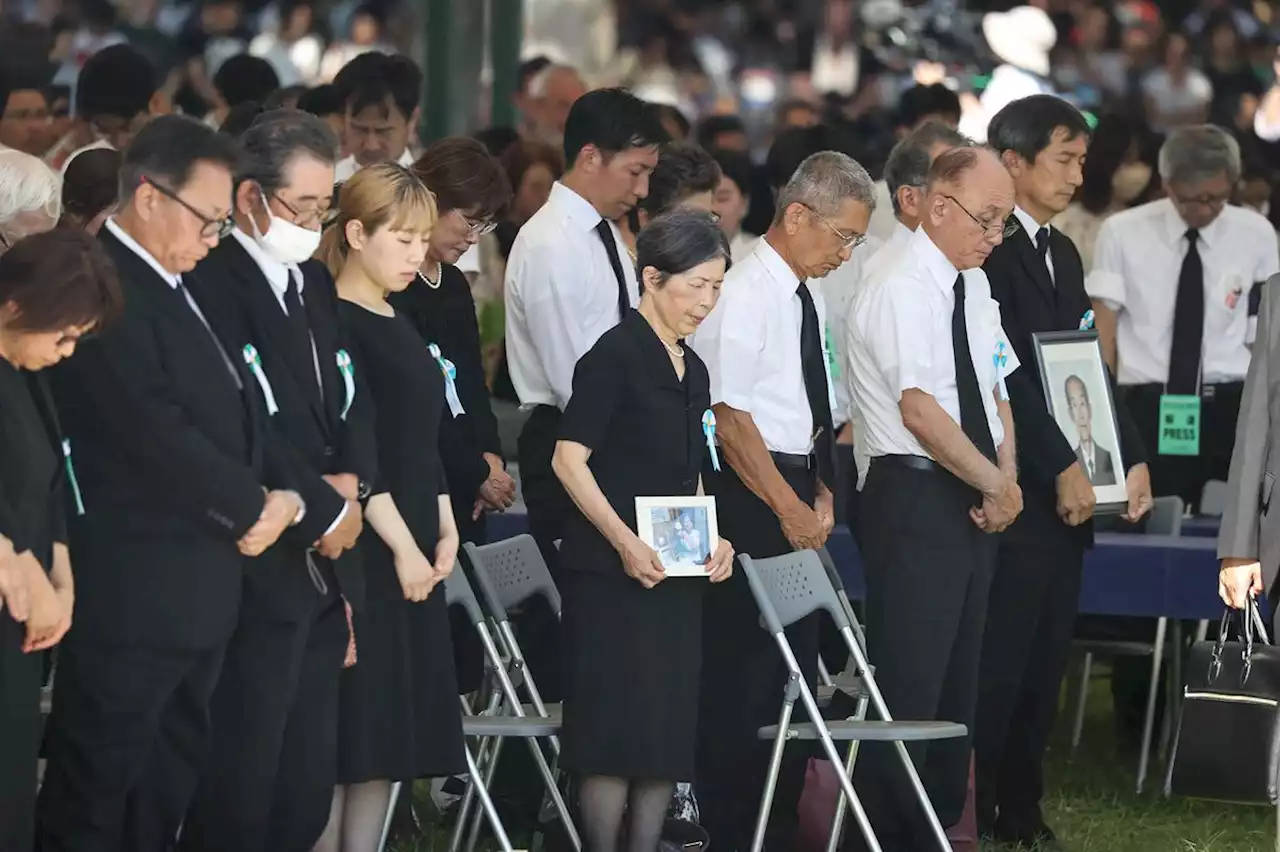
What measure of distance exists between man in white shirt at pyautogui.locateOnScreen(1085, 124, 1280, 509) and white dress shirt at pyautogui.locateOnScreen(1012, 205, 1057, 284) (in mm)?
2169

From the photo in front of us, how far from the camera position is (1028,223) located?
655cm

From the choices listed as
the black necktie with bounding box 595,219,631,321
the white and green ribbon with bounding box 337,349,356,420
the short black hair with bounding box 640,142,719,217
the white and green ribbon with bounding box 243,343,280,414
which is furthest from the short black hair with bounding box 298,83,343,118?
the white and green ribbon with bounding box 243,343,280,414

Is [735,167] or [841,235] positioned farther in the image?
[735,167]

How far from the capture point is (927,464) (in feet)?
19.5

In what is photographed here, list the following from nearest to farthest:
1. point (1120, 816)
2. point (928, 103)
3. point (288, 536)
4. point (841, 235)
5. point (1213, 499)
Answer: point (288, 536) < point (841, 235) < point (1120, 816) < point (1213, 499) < point (928, 103)

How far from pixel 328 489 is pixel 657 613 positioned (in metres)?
1.01

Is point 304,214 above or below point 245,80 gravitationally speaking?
below

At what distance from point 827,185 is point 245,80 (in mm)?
3702

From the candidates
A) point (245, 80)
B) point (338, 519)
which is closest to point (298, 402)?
point (338, 519)

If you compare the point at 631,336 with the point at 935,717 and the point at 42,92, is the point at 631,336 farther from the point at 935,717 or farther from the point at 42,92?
the point at 42,92

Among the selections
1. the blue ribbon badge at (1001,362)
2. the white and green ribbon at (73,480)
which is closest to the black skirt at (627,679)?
the blue ribbon badge at (1001,362)

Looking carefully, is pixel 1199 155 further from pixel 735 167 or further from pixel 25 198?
pixel 25 198

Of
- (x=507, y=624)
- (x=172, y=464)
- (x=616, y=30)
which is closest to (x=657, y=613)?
(x=507, y=624)

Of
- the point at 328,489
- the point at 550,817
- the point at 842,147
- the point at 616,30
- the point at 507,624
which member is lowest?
the point at 550,817
